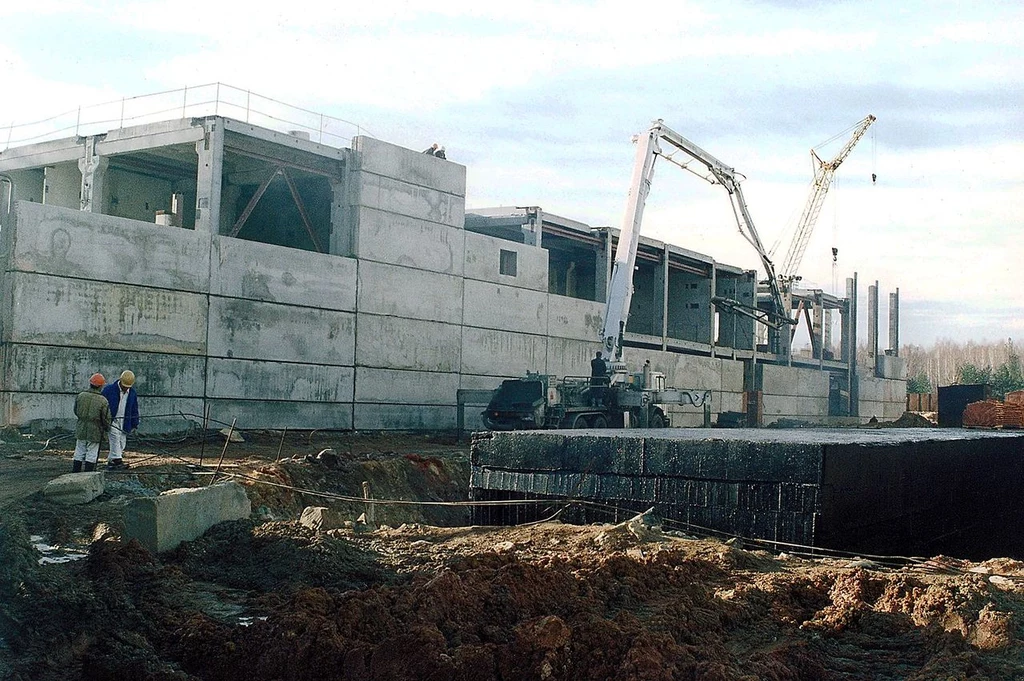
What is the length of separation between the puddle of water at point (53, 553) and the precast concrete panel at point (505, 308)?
71.2 ft

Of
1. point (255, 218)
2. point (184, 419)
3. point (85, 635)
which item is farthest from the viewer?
point (255, 218)

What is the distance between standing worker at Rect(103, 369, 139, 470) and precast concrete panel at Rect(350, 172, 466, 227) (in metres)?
12.8

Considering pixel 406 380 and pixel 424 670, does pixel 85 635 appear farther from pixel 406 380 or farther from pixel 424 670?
pixel 406 380

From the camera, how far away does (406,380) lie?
2873 cm

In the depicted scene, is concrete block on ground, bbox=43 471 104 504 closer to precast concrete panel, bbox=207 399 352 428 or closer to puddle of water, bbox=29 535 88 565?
puddle of water, bbox=29 535 88 565

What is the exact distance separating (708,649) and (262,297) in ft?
67.4

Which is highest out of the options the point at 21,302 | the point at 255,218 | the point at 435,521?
the point at 255,218


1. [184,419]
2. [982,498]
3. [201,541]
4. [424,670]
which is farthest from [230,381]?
[424,670]

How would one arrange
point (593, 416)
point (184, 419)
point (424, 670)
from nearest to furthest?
point (424, 670)
point (184, 419)
point (593, 416)

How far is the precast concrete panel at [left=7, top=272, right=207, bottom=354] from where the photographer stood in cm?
2011

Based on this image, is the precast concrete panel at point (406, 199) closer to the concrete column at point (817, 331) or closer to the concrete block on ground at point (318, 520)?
the concrete block on ground at point (318, 520)

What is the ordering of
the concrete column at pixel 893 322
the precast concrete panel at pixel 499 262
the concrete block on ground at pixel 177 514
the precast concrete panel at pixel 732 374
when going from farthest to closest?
the concrete column at pixel 893 322, the precast concrete panel at pixel 732 374, the precast concrete panel at pixel 499 262, the concrete block on ground at pixel 177 514

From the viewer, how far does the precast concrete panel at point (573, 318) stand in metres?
35.0

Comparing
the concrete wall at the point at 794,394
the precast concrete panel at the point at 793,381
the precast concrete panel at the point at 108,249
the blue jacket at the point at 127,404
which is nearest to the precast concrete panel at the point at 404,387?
the precast concrete panel at the point at 108,249
